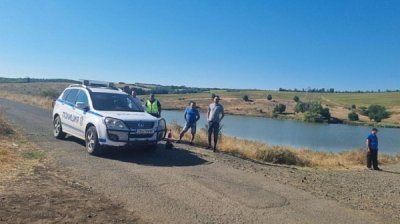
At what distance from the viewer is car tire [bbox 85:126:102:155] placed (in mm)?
10719

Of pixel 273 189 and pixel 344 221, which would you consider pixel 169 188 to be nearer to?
pixel 273 189

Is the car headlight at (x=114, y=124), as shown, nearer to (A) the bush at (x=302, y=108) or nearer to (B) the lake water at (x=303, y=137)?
(B) the lake water at (x=303, y=137)

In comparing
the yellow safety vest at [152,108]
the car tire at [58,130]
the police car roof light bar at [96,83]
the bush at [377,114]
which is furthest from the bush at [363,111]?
the car tire at [58,130]

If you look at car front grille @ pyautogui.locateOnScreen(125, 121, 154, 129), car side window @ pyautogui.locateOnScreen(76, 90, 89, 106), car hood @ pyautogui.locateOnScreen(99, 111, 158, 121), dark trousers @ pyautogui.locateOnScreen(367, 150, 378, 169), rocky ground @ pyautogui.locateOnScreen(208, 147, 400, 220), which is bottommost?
dark trousers @ pyautogui.locateOnScreen(367, 150, 378, 169)

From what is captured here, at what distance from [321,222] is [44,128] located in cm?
1257

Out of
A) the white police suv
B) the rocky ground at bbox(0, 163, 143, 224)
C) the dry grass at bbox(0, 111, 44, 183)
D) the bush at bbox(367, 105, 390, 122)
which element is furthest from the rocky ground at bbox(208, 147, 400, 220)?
the bush at bbox(367, 105, 390, 122)

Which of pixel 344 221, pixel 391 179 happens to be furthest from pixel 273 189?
pixel 391 179

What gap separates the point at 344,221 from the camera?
22.5 ft

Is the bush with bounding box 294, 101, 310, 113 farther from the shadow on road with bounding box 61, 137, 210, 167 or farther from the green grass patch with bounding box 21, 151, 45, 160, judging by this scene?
the green grass patch with bounding box 21, 151, 45, 160

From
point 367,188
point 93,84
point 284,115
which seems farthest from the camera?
point 284,115

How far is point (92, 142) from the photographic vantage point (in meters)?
10.9

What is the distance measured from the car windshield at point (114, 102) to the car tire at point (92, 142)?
0.76 meters

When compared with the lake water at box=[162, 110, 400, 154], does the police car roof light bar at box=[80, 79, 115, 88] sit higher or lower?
higher

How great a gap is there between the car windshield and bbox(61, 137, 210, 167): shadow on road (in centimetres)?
116
